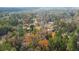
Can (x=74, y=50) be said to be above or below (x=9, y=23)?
below

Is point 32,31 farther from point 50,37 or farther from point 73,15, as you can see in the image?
point 73,15

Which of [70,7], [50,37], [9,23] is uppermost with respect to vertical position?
[70,7]

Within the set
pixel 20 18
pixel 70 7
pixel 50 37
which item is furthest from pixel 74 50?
pixel 20 18
